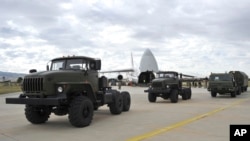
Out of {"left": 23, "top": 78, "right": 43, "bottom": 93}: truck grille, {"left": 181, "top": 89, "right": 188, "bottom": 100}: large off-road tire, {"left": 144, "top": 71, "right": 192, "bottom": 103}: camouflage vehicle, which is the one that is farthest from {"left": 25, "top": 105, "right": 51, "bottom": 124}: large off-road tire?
{"left": 181, "top": 89, "right": 188, "bottom": 100}: large off-road tire

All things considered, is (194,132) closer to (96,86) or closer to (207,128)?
(207,128)

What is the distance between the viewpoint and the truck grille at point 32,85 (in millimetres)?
12062

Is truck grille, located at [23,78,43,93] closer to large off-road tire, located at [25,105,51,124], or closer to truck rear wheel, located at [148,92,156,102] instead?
large off-road tire, located at [25,105,51,124]

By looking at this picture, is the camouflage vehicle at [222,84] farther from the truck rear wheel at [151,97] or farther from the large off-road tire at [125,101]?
the large off-road tire at [125,101]

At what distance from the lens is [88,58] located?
1384 centimetres

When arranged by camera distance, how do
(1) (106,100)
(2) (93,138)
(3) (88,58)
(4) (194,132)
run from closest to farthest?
(2) (93,138)
(4) (194,132)
(3) (88,58)
(1) (106,100)

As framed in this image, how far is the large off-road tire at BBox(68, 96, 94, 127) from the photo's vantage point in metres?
12.0

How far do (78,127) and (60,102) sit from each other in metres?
1.16

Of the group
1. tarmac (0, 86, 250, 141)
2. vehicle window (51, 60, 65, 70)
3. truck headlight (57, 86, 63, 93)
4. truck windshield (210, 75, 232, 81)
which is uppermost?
vehicle window (51, 60, 65, 70)

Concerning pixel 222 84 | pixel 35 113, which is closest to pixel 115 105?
pixel 35 113

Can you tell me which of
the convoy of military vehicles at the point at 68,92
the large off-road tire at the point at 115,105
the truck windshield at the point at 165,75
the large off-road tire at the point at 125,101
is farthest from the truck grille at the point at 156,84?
the large off-road tire at the point at 115,105

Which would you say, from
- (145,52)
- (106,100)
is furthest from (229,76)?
(145,52)

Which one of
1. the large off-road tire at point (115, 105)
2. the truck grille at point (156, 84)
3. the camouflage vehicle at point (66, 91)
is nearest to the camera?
the camouflage vehicle at point (66, 91)

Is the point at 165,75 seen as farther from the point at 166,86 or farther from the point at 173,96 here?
the point at 173,96
